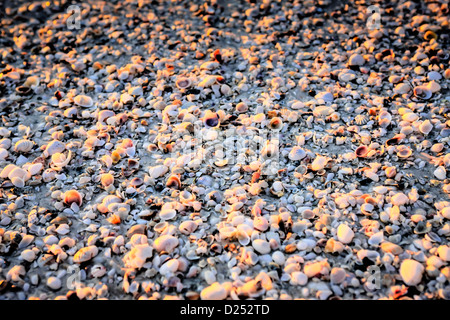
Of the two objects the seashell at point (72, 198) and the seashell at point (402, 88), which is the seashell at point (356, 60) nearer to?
the seashell at point (402, 88)

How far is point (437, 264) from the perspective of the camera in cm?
129

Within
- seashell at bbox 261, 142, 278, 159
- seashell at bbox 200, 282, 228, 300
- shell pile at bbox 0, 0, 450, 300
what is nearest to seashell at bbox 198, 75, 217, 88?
shell pile at bbox 0, 0, 450, 300

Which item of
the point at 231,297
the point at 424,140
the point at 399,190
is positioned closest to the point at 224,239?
the point at 231,297

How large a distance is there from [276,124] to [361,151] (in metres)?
0.44

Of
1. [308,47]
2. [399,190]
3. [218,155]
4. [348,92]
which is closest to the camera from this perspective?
[399,190]

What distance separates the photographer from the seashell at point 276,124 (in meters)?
1.83

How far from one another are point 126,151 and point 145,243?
0.55 metres

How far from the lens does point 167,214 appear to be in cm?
149

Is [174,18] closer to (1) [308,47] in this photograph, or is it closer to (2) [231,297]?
(1) [308,47]

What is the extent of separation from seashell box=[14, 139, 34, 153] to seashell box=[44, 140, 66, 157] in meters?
0.09

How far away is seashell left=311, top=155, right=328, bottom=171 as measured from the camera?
5.39ft

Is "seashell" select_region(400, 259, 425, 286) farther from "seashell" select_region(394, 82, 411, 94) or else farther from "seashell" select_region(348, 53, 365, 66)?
"seashell" select_region(348, 53, 365, 66)

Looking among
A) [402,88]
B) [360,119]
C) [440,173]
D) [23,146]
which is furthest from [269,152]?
[23,146]

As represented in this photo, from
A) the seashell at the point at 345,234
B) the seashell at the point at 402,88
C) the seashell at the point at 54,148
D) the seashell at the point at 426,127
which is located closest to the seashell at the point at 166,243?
the seashell at the point at 345,234
